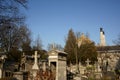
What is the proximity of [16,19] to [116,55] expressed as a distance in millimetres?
34518

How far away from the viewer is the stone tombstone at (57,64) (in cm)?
1854

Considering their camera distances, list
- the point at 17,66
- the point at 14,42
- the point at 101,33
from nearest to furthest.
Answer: the point at 17,66 → the point at 14,42 → the point at 101,33

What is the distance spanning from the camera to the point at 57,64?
18.6m

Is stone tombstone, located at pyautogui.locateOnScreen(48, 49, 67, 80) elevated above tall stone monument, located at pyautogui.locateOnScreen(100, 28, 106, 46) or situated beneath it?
situated beneath

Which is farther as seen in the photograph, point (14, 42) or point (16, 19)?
point (14, 42)

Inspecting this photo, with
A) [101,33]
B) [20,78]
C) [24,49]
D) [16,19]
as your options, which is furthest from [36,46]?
[16,19]

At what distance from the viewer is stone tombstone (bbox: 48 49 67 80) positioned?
18.5 m

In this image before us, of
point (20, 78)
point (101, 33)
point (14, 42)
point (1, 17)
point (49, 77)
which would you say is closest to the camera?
point (1, 17)

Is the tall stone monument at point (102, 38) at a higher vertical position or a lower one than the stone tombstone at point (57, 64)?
higher

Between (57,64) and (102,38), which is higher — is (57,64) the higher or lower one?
the lower one

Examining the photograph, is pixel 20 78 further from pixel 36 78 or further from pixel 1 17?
pixel 1 17

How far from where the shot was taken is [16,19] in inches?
572

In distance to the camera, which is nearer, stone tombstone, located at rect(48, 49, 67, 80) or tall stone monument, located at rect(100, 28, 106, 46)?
stone tombstone, located at rect(48, 49, 67, 80)

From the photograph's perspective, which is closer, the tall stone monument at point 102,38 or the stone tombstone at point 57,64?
the stone tombstone at point 57,64
